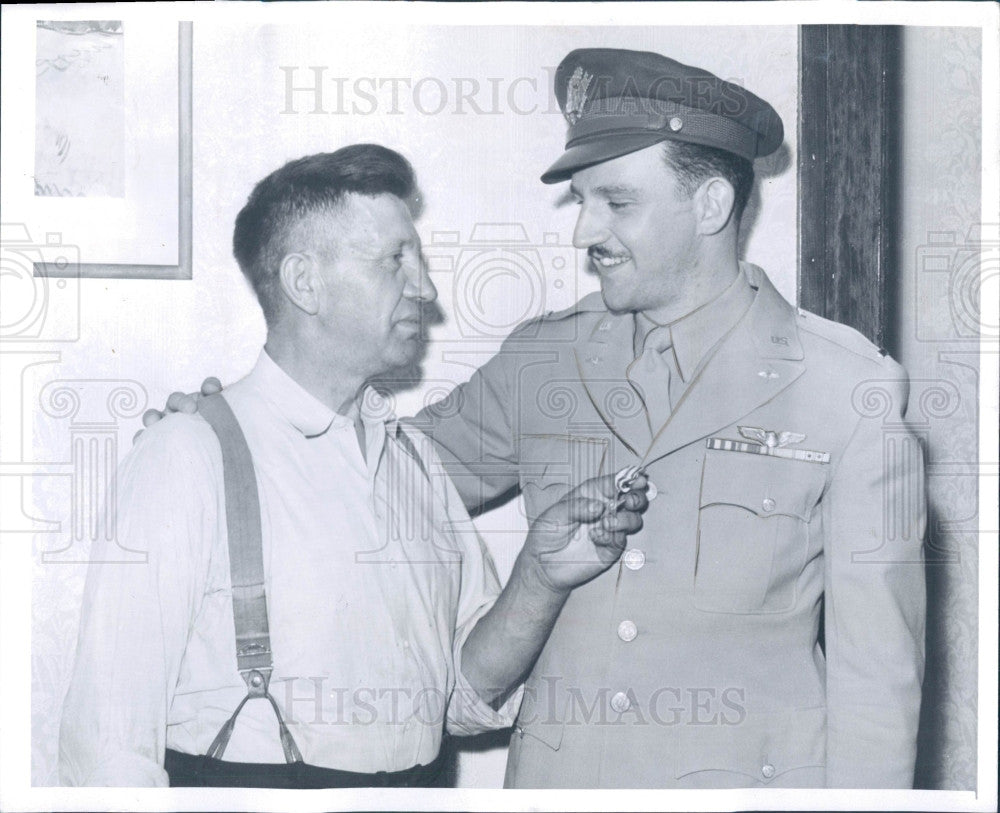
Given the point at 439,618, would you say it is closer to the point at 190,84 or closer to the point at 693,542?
the point at 693,542

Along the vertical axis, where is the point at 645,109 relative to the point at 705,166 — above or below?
above

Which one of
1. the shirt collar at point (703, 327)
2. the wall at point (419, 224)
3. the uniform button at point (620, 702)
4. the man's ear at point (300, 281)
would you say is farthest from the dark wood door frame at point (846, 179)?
the man's ear at point (300, 281)

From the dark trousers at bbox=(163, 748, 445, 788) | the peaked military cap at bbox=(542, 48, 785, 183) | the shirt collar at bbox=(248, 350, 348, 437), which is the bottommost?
the dark trousers at bbox=(163, 748, 445, 788)

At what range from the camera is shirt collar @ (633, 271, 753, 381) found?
2.12 m

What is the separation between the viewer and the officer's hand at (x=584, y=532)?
82.8 inches

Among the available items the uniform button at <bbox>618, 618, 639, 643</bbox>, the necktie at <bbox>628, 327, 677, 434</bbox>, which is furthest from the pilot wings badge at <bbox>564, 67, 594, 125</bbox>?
the uniform button at <bbox>618, 618, 639, 643</bbox>

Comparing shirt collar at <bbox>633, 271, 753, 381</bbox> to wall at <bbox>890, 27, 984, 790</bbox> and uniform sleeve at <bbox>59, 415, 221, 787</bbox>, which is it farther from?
uniform sleeve at <bbox>59, 415, 221, 787</bbox>

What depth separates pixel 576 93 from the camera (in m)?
2.15

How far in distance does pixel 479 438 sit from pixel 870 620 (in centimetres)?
79

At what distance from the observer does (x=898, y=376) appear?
218cm

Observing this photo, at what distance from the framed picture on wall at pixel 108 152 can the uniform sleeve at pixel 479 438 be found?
1.86ft

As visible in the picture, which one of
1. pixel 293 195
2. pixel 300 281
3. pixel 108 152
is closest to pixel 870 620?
pixel 300 281

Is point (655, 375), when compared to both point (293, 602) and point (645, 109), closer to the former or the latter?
point (645, 109)

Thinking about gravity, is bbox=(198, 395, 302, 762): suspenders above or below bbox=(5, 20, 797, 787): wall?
below
